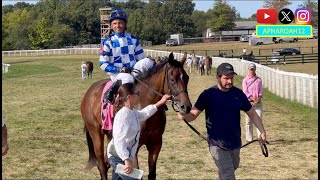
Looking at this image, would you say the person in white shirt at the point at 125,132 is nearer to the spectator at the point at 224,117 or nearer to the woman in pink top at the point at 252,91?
the spectator at the point at 224,117

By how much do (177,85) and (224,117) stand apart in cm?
84

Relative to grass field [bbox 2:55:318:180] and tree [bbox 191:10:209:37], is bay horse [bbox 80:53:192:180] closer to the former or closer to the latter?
grass field [bbox 2:55:318:180]

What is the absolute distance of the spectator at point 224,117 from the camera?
6.63 meters

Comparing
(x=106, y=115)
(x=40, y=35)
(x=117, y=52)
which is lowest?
(x=106, y=115)

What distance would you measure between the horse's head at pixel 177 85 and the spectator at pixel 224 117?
0.14m

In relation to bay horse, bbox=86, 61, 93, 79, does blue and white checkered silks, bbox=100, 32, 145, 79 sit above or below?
above

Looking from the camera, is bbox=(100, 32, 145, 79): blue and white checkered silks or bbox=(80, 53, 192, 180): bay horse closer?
bbox=(80, 53, 192, 180): bay horse

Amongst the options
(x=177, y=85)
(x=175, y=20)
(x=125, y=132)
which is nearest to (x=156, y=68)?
(x=177, y=85)

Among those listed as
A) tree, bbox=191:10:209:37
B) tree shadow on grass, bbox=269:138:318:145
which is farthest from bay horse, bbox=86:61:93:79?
tree, bbox=191:10:209:37

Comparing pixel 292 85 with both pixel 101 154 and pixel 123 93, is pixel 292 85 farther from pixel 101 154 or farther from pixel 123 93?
pixel 123 93

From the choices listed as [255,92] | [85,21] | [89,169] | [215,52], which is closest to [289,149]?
[255,92]

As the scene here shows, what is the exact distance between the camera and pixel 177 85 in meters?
7.18

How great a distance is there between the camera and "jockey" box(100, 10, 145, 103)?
795 centimetres

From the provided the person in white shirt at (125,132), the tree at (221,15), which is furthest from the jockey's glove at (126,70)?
the tree at (221,15)
